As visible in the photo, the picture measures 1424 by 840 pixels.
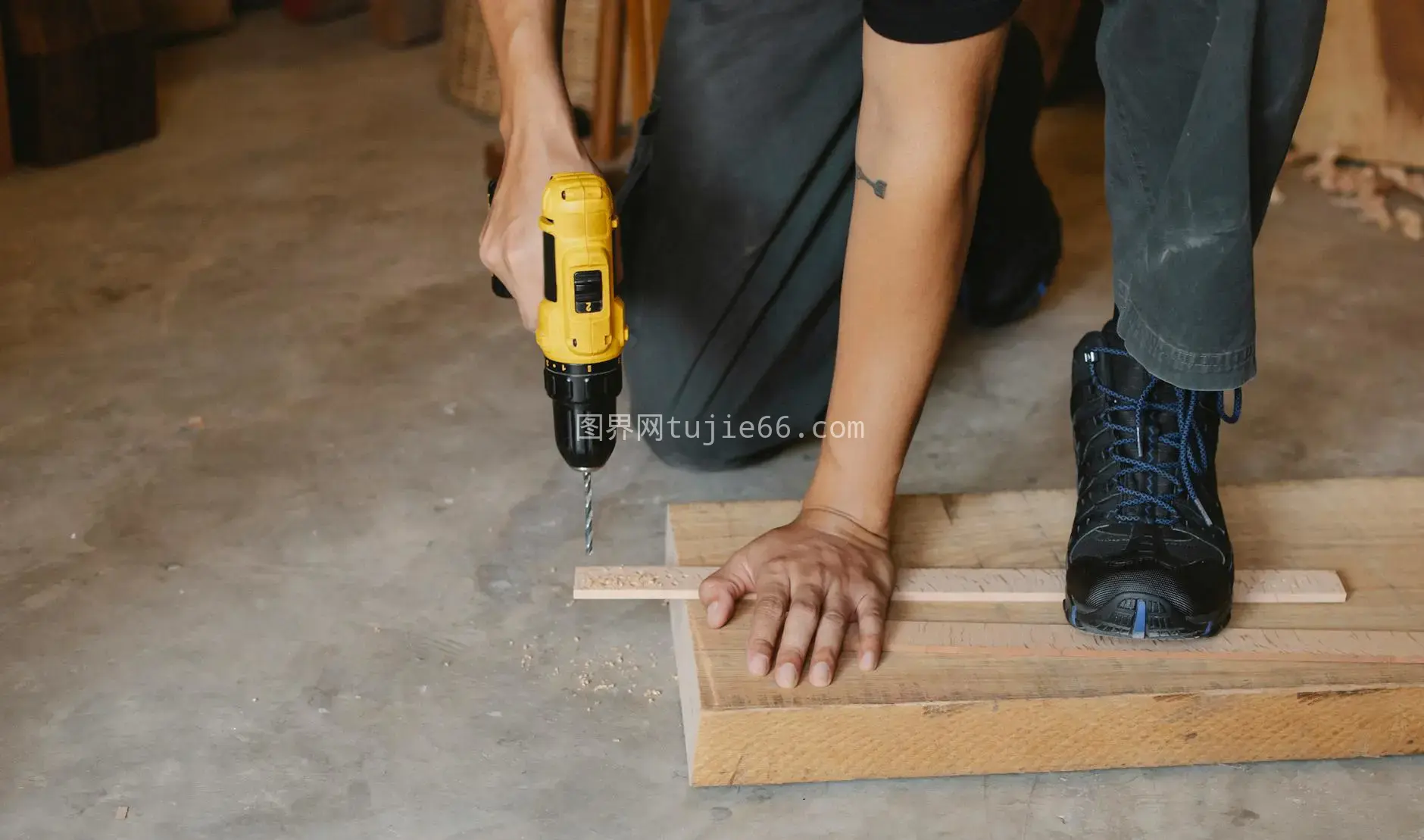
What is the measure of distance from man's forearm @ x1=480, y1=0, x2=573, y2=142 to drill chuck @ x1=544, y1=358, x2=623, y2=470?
0.25m

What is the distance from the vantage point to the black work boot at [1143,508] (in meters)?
1.22

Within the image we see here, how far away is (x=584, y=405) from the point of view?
1230 millimetres

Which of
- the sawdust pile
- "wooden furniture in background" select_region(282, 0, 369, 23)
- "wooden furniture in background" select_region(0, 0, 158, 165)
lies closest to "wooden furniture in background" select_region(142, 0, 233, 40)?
"wooden furniture in background" select_region(282, 0, 369, 23)

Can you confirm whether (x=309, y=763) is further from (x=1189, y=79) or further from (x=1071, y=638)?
(x=1189, y=79)

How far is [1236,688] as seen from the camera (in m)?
1.17

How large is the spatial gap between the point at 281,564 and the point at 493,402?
1.46ft

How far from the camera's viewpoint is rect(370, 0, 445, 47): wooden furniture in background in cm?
344

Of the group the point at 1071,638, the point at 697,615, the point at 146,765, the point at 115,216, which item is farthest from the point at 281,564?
the point at 115,216

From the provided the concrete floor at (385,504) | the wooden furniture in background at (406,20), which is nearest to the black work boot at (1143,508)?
the concrete floor at (385,504)

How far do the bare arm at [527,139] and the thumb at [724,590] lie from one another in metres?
0.31

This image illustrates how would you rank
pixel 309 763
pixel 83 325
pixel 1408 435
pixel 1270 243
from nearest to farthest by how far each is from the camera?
pixel 309 763 < pixel 1408 435 < pixel 83 325 < pixel 1270 243

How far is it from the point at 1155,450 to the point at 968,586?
241 millimetres

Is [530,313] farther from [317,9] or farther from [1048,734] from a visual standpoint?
[317,9]

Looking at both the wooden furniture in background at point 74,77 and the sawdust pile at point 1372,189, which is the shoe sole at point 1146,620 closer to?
the sawdust pile at point 1372,189
